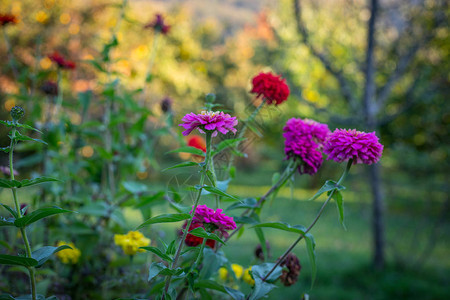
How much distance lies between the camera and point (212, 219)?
0.84 meters

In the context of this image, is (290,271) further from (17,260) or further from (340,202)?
(17,260)

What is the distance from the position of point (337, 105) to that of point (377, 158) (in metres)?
4.37

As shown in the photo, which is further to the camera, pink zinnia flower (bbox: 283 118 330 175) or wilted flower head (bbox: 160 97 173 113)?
wilted flower head (bbox: 160 97 173 113)

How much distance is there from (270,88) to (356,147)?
1.23ft

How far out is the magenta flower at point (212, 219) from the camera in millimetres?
839

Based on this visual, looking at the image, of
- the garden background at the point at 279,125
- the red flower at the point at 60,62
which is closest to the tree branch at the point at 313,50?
the garden background at the point at 279,125

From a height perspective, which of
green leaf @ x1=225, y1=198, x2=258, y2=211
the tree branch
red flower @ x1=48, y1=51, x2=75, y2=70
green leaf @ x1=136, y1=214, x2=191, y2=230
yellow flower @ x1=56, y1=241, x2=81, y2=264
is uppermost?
the tree branch

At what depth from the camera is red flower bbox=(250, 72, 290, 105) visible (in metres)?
1.16

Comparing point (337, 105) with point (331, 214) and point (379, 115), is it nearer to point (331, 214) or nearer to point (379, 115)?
point (379, 115)

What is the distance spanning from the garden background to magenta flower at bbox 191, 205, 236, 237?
22 cm

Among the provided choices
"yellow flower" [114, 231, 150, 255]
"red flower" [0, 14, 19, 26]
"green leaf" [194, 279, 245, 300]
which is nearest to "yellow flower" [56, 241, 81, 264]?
"yellow flower" [114, 231, 150, 255]

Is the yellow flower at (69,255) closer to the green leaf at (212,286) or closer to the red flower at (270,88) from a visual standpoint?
the green leaf at (212,286)

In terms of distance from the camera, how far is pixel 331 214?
20.1ft

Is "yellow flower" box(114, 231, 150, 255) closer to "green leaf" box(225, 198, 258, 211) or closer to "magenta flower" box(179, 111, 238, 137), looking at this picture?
"green leaf" box(225, 198, 258, 211)
